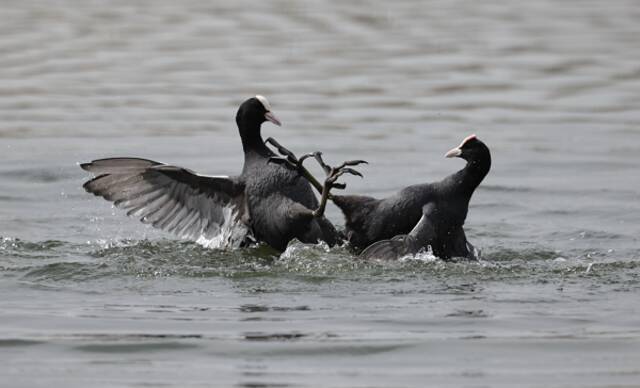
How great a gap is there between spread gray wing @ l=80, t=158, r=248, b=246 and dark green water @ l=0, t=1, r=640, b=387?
169 millimetres

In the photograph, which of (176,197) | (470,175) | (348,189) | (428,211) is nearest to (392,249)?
(428,211)

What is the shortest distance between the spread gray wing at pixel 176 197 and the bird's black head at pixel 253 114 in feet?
1.13

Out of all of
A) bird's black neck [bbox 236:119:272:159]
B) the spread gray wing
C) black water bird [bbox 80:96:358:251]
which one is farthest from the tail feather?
bird's black neck [bbox 236:119:272:159]

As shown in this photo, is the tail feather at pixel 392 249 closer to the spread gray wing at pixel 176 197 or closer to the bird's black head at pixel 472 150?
the bird's black head at pixel 472 150

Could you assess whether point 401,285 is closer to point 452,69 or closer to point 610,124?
point 610,124

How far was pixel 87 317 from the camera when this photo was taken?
6.72 metres

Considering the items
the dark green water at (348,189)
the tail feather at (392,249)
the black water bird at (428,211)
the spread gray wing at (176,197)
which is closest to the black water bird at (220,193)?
the spread gray wing at (176,197)

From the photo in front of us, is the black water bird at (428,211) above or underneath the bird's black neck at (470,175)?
underneath

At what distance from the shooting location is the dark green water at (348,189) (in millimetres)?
6105

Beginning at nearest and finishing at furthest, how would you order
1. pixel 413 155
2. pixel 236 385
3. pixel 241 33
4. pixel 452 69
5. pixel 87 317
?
1. pixel 236 385
2. pixel 87 317
3. pixel 413 155
4. pixel 452 69
5. pixel 241 33

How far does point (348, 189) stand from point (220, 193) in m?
1.81

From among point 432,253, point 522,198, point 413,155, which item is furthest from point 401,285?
point 413,155

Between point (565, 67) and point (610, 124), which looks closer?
point (610, 124)

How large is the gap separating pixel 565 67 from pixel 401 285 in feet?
24.4
